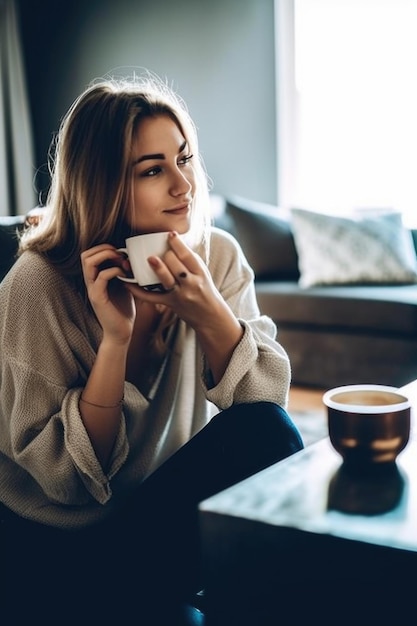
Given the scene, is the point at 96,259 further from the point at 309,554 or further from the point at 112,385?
the point at 309,554

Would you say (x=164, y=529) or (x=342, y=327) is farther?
(x=342, y=327)

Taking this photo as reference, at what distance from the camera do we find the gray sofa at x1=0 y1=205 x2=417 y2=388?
3014 millimetres

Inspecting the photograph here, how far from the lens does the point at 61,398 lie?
1.27m

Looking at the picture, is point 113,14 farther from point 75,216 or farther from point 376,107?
point 75,216

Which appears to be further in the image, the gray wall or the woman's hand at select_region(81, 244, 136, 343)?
the gray wall

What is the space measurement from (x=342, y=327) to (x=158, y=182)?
6.40 ft

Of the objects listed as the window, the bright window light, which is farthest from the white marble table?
the window

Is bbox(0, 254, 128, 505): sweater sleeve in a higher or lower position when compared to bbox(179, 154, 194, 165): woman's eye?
lower

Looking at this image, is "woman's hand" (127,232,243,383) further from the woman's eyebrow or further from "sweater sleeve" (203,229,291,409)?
the woman's eyebrow

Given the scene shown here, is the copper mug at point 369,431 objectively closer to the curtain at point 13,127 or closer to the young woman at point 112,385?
the young woman at point 112,385

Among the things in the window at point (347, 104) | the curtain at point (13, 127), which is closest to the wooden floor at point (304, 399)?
the window at point (347, 104)

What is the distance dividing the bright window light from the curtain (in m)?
1.97

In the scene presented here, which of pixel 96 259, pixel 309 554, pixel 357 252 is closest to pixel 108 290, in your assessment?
pixel 96 259

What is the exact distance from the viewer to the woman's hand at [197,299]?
119 cm
